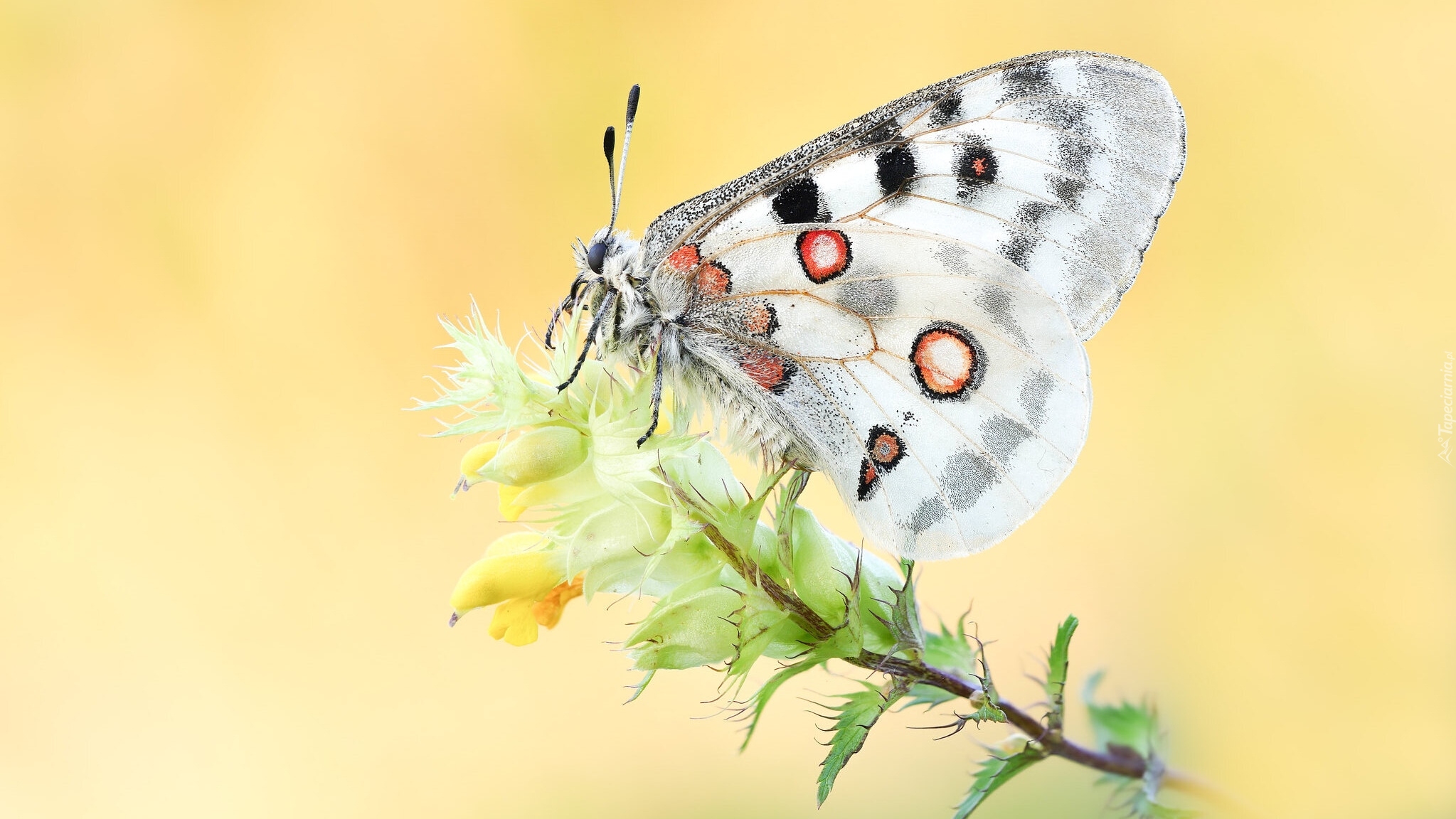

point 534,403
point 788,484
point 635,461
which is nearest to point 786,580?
point 788,484

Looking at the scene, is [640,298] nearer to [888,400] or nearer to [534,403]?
[534,403]

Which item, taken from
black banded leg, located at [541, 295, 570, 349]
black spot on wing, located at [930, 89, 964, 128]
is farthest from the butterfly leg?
black spot on wing, located at [930, 89, 964, 128]

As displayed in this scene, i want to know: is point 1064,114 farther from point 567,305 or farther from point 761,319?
point 567,305

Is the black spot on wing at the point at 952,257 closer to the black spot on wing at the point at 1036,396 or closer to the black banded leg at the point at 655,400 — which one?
the black spot on wing at the point at 1036,396

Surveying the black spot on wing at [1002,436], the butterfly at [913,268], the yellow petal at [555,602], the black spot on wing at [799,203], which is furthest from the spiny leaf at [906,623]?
the black spot on wing at [799,203]

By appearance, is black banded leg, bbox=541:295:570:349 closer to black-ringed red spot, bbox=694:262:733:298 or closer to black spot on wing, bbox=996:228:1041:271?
black-ringed red spot, bbox=694:262:733:298
